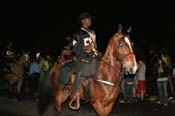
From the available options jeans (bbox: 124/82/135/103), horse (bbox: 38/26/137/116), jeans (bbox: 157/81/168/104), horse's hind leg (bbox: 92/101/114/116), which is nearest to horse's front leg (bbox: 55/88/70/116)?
horse (bbox: 38/26/137/116)

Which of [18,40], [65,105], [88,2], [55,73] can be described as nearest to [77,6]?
[88,2]

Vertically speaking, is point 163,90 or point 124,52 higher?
point 124,52

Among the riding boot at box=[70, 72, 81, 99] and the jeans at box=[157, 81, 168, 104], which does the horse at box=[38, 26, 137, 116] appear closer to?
the riding boot at box=[70, 72, 81, 99]

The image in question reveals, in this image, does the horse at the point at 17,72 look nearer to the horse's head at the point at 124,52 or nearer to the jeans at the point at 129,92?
the jeans at the point at 129,92

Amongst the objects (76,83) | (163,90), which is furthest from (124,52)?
(163,90)

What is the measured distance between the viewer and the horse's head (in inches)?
369

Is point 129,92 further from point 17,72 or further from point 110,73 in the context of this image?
point 110,73

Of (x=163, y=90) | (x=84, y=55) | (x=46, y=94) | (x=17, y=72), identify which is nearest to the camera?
(x=84, y=55)

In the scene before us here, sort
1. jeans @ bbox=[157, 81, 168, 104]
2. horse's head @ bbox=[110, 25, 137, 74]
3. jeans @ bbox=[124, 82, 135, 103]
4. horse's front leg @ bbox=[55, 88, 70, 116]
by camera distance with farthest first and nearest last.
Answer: jeans @ bbox=[124, 82, 135, 103] → jeans @ bbox=[157, 81, 168, 104] → horse's front leg @ bbox=[55, 88, 70, 116] → horse's head @ bbox=[110, 25, 137, 74]

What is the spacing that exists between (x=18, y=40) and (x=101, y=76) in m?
32.0

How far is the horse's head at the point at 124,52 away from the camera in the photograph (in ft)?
30.8

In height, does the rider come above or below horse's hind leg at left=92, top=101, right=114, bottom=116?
above

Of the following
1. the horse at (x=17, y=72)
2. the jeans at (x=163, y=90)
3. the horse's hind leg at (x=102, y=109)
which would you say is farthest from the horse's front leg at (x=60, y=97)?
the horse at (x=17, y=72)

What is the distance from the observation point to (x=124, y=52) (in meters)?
9.65
